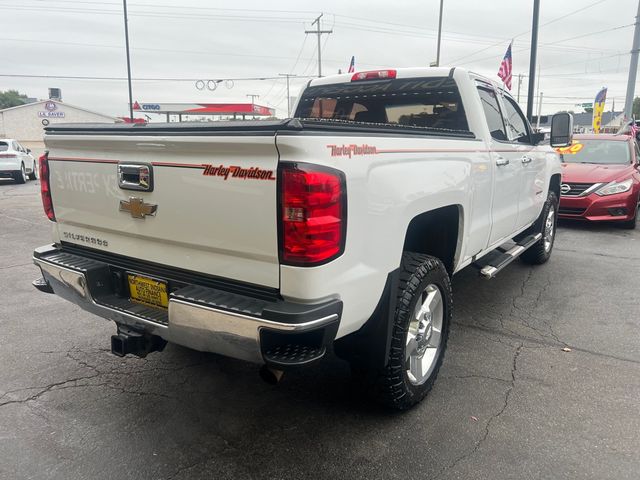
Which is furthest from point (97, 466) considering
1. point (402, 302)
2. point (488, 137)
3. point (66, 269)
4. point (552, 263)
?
point (552, 263)

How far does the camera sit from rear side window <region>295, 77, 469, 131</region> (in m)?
4.10

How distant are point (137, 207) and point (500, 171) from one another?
Answer: 2.78 meters

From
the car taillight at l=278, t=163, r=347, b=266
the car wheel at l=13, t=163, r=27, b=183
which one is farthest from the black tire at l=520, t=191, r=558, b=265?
the car wheel at l=13, t=163, r=27, b=183

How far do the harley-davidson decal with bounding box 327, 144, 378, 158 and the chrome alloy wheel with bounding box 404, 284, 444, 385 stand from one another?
3.20 ft

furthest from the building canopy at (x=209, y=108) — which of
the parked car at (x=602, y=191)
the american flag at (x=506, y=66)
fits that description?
the parked car at (x=602, y=191)

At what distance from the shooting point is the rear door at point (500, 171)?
395 centimetres

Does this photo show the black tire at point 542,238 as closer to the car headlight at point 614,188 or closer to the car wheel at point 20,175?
the car headlight at point 614,188

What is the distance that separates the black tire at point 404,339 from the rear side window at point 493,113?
1.66 metres

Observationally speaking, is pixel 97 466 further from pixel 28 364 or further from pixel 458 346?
pixel 458 346

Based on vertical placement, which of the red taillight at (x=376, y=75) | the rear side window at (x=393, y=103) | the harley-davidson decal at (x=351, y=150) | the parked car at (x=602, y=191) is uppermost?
the red taillight at (x=376, y=75)

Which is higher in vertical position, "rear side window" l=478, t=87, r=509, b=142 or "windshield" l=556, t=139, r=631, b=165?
"rear side window" l=478, t=87, r=509, b=142

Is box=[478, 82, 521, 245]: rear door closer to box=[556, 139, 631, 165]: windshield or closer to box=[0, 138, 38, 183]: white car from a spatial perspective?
box=[556, 139, 631, 165]: windshield

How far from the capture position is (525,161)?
471 centimetres

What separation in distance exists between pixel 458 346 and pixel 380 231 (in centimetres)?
193
